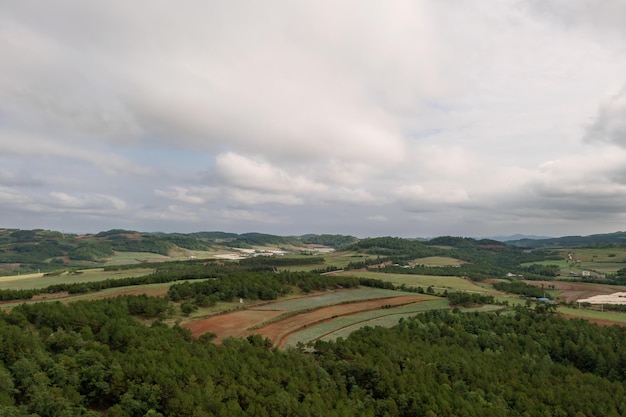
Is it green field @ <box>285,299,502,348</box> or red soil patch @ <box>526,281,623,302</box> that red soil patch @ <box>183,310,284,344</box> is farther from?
red soil patch @ <box>526,281,623,302</box>

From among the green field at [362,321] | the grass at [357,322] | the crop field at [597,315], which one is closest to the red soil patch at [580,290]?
the crop field at [597,315]

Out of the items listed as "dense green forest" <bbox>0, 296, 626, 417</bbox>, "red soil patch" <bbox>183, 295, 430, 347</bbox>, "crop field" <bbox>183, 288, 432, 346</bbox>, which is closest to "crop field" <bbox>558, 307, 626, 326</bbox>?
"dense green forest" <bbox>0, 296, 626, 417</bbox>

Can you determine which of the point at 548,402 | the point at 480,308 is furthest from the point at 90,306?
the point at 480,308

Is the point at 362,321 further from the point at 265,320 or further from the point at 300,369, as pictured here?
the point at 300,369

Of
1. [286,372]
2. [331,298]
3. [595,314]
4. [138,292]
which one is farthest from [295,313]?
[595,314]

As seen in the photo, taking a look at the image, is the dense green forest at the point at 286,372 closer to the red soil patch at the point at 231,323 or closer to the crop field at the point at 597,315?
the red soil patch at the point at 231,323

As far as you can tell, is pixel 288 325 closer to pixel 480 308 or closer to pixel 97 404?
pixel 97 404
